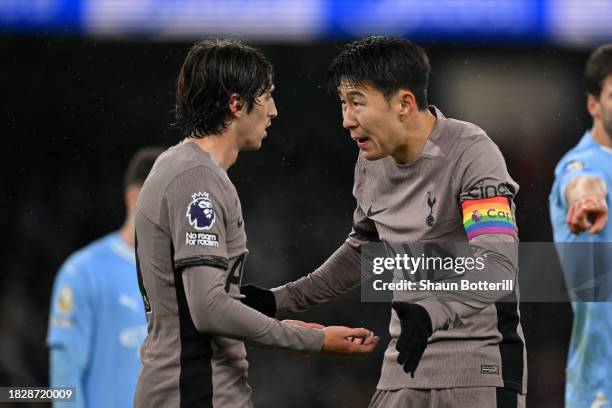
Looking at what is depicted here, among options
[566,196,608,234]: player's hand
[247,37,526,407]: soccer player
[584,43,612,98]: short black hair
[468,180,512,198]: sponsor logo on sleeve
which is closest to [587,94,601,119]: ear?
[584,43,612,98]: short black hair

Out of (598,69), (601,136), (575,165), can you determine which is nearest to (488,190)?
(575,165)

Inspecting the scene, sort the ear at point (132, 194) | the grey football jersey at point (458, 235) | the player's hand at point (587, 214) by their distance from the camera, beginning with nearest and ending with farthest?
the grey football jersey at point (458, 235) → the player's hand at point (587, 214) → the ear at point (132, 194)

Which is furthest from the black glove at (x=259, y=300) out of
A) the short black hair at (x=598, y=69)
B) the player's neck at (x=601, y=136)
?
the short black hair at (x=598, y=69)

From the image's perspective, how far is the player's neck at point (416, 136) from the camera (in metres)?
2.72

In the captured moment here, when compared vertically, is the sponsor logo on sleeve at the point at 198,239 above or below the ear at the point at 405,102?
below

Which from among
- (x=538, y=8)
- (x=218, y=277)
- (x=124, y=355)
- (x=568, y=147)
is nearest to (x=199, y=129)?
(x=218, y=277)

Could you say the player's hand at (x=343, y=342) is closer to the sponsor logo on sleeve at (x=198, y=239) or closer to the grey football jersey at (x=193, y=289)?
the grey football jersey at (x=193, y=289)

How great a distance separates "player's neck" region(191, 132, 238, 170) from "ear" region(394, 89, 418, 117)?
0.45m

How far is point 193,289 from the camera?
2.40 metres

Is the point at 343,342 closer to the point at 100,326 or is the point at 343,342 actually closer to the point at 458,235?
the point at 458,235

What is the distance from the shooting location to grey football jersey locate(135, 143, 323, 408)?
7.91 ft

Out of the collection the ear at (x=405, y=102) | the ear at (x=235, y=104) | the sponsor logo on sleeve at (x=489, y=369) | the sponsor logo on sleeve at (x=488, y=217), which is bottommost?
the sponsor logo on sleeve at (x=489, y=369)

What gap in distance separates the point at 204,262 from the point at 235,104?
0.47 meters

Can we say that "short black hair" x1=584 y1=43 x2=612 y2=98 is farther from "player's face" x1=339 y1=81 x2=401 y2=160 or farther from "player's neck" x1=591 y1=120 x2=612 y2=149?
"player's face" x1=339 y1=81 x2=401 y2=160
